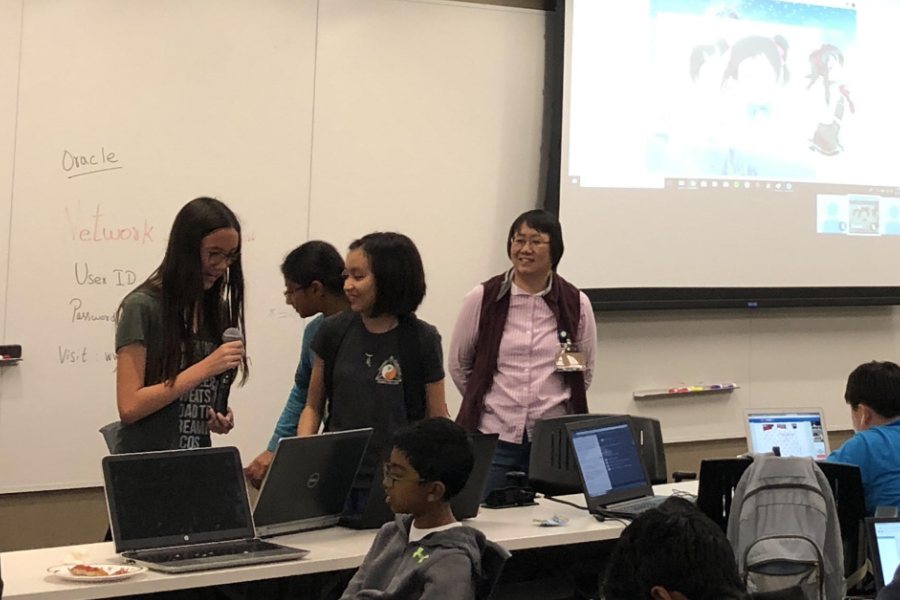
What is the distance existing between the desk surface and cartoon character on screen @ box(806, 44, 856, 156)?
3152mm

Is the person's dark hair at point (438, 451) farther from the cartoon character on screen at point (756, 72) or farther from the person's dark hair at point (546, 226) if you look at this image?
the cartoon character on screen at point (756, 72)

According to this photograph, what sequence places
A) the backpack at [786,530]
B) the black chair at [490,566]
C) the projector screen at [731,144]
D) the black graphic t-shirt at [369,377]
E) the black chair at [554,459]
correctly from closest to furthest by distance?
1. the black chair at [490,566]
2. the backpack at [786,530]
3. the black graphic t-shirt at [369,377]
4. the black chair at [554,459]
5. the projector screen at [731,144]

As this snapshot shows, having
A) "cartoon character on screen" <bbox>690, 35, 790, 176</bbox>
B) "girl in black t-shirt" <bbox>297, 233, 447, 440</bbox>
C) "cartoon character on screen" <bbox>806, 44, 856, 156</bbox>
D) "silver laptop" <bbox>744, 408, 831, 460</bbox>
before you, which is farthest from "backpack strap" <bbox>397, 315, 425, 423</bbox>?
"cartoon character on screen" <bbox>806, 44, 856, 156</bbox>

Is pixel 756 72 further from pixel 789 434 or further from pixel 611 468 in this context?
pixel 611 468

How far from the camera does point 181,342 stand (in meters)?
2.80

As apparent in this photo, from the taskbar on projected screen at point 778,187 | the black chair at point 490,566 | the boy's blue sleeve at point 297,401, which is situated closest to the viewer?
the black chair at point 490,566

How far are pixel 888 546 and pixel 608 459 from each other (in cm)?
92

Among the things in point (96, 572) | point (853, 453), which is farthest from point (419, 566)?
point (853, 453)

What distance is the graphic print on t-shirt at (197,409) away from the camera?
2830mm

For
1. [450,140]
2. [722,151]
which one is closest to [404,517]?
[450,140]

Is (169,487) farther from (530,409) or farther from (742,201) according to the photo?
(742,201)

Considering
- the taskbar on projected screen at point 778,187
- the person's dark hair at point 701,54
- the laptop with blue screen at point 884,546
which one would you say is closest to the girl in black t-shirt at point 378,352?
the laptop with blue screen at point 884,546

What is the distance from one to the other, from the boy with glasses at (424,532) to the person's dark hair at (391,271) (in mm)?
509

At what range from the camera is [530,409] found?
12.6 ft
